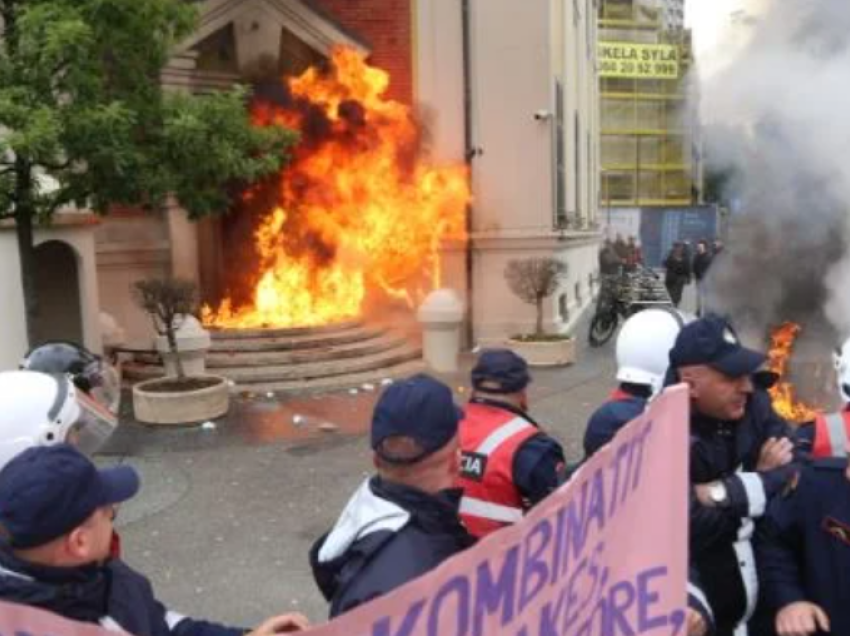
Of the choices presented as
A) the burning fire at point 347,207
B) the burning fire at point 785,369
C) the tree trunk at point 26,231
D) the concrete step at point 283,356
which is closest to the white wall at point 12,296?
the tree trunk at point 26,231

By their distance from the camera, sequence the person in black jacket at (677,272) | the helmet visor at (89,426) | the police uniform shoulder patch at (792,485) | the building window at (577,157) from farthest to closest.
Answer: the building window at (577,157)
the person in black jacket at (677,272)
the helmet visor at (89,426)
the police uniform shoulder patch at (792,485)

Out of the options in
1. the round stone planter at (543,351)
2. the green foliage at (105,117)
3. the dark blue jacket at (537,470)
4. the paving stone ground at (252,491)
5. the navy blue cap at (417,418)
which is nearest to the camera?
the navy blue cap at (417,418)

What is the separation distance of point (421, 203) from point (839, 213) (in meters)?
7.51

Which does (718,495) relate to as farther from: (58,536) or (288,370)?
(288,370)

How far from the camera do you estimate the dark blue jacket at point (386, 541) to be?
6.71 ft

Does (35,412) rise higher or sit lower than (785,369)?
higher

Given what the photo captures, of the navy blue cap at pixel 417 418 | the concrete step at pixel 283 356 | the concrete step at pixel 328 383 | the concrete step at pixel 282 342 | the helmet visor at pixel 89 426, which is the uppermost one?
the navy blue cap at pixel 417 418

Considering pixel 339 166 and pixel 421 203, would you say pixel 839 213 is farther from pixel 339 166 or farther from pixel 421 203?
pixel 339 166

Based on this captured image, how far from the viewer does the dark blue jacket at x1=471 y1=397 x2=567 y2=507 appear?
322 cm

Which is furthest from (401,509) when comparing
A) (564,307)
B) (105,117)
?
(564,307)

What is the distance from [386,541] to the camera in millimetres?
2111

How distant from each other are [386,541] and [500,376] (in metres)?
1.39

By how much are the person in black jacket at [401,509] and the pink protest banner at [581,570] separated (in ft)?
0.78

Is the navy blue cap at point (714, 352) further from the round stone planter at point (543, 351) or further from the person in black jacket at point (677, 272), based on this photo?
the person in black jacket at point (677, 272)
